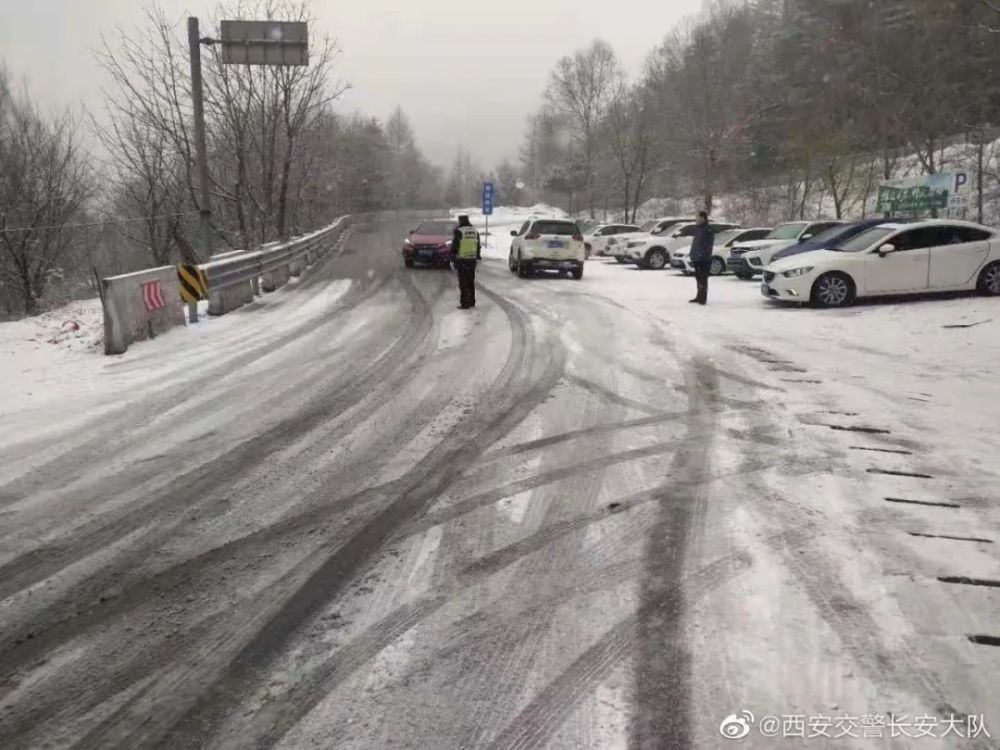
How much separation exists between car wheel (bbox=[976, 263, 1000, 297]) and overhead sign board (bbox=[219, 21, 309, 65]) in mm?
13868

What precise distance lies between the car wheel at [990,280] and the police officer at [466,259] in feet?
30.7

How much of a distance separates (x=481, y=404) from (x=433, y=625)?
3.68 m

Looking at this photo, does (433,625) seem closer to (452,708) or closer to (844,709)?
(452,708)

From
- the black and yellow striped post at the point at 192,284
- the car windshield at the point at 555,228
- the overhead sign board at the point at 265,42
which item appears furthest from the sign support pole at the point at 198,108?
the car windshield at the point at 555,228

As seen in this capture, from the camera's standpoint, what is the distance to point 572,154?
76500 millimetres

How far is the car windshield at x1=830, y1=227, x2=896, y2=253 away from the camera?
13.2m

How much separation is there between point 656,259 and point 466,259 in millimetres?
14588

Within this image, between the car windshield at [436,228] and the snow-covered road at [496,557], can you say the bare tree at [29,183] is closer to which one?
the car windshield at [436,228]

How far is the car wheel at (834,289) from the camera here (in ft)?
42.9

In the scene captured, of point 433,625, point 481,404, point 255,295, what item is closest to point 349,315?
point 255,295

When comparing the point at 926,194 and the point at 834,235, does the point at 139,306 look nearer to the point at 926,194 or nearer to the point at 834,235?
the point at 834,235

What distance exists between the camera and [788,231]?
810 inches

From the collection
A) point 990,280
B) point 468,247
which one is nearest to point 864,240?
point 990,280

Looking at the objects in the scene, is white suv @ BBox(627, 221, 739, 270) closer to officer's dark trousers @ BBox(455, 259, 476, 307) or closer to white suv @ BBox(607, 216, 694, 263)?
white suv @ BBox(607, 216, 694, 263)
